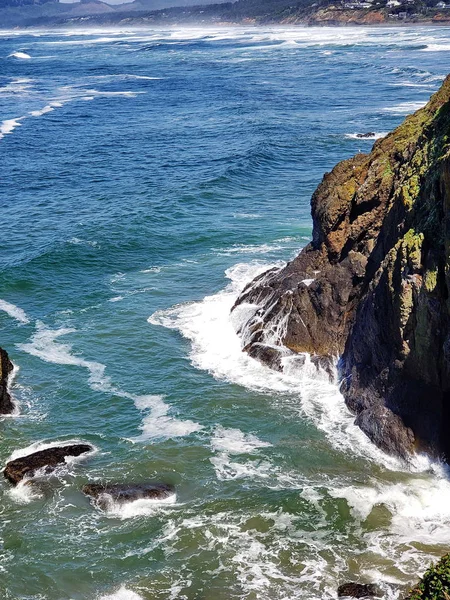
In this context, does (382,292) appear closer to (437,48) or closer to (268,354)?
(268,354)

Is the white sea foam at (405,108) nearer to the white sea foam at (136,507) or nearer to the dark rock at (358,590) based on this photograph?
the white sea foam at (136,507)

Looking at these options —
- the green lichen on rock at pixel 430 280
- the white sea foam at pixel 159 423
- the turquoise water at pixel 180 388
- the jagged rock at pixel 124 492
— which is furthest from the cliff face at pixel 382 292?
the jagged rock at pixel 124 492

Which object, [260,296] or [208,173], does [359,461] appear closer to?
[260,296]

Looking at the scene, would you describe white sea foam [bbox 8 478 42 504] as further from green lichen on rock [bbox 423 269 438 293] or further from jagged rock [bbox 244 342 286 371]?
green lichen on rock [bbox 423 269 438 293]

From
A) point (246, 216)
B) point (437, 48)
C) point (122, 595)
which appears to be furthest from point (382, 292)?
point (437, 48)

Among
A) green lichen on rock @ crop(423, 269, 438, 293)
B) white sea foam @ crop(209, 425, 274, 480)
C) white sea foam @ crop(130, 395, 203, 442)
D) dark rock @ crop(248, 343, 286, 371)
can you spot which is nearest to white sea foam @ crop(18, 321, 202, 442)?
white sea foam @ crop(130, 395, 203, 442)

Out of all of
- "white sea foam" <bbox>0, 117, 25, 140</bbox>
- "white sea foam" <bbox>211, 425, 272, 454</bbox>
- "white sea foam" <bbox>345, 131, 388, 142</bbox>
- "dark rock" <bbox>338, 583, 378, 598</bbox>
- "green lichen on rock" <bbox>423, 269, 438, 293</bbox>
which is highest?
"white sea foam" <bbox>0, 117, 25, 140</bbox>
